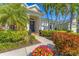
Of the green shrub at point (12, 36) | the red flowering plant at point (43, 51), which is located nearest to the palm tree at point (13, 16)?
the green shrub at point (12, 36)

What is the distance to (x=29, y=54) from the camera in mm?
5031

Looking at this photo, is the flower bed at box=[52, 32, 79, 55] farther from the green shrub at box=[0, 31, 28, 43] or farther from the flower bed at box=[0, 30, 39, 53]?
the green shrub at box=[0, 31, 28, 43]

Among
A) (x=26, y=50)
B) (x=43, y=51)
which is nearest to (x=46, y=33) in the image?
(x=43, y=51)

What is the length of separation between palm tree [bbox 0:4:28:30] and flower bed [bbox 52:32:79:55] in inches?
29.0

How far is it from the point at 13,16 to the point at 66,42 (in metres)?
1.23

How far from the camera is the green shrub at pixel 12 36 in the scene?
5004 millimetres

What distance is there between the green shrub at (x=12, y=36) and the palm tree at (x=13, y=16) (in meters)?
0.11

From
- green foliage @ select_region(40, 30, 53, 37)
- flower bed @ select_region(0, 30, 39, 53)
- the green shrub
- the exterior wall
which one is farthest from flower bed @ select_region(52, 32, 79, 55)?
the green shrub

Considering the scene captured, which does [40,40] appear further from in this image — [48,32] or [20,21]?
[20,21]

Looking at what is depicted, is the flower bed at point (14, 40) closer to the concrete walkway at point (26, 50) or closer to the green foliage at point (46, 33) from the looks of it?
the concrete walkway at point (26, 50)

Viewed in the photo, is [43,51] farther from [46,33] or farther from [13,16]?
[13,16]

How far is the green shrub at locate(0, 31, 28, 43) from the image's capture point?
500 cm

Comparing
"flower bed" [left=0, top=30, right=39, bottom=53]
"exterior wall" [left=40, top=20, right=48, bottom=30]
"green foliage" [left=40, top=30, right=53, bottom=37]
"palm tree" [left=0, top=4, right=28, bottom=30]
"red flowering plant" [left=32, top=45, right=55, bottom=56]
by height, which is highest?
"palm tree" [left=0, top=4, right=28, bottom=30]

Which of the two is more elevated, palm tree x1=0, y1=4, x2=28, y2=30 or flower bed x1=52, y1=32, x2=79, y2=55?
palm tree x1=0, y1=4, x2=28, y2=30
